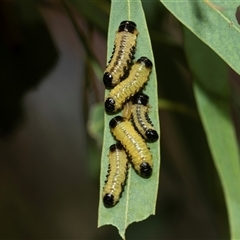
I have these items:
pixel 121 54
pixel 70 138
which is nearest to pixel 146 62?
pixel 121 54

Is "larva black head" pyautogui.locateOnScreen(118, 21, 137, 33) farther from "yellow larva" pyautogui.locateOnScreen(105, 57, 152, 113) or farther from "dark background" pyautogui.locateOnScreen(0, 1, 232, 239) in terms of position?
"dark background" pyautogui.locateOnScreen(0, 1, 232, 239)

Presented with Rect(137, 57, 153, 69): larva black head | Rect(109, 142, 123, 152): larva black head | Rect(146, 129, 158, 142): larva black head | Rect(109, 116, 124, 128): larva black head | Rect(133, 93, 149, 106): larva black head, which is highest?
Rect(137, 57, 153, 69): larva black head

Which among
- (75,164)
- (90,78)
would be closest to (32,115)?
(75,164)

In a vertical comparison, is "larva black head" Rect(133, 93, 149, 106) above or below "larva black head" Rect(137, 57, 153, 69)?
below

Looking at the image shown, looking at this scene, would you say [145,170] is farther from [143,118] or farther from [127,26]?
[127,26]

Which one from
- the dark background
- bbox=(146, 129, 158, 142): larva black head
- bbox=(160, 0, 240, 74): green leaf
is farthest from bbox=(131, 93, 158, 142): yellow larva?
the dark background

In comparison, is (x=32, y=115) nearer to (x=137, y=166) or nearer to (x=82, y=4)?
(x=82, y=4)

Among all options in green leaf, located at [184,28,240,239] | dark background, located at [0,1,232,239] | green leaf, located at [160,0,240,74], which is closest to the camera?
green leaf, located at [160,0,240,74]
